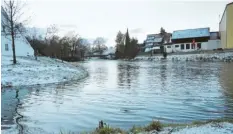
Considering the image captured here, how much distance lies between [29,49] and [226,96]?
42.3 m

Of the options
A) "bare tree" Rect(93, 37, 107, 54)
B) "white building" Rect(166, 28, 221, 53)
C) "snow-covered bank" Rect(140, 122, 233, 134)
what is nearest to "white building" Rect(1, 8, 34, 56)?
"snow-covered bank" Rect(140, 122, 233, 134)

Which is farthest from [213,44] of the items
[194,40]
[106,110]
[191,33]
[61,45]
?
[106,110]

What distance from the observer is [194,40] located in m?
87.6

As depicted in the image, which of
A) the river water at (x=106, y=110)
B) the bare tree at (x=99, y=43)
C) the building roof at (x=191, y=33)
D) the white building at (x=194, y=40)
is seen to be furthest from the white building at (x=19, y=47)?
the bare tree at (x=99, y=43)

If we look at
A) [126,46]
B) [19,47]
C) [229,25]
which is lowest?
[19,47]

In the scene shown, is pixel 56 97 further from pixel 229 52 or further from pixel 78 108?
pixel 229 52

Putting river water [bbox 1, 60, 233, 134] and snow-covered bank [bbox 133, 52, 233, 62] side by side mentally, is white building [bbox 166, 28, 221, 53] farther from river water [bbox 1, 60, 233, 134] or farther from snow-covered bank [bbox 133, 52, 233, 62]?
river water [bbox 1, 60, 233, 134]

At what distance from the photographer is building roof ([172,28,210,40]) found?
87.7 meters

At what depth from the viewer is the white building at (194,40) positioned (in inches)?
3307

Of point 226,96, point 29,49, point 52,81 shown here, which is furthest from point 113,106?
point 29,49

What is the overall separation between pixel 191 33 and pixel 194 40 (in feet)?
11.2

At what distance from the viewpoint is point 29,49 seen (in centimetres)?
5166

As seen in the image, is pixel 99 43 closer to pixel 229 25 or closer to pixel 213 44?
pixel 213 44

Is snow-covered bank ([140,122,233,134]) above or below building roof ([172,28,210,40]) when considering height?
below
